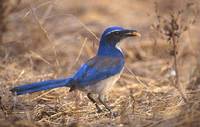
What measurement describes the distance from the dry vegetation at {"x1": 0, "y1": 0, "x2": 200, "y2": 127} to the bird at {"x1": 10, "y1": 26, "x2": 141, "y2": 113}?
229 mm

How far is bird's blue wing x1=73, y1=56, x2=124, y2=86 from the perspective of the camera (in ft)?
21.1

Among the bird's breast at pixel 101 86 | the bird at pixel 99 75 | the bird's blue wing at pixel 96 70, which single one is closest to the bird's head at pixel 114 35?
the bird at pixel 99 75

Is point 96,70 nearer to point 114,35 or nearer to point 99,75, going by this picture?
point 99,75

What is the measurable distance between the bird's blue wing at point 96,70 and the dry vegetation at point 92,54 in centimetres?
31

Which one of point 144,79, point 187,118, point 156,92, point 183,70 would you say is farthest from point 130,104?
point 183,70

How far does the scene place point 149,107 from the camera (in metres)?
6.88

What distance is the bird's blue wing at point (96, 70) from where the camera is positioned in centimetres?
644

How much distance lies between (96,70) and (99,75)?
0.17 ft

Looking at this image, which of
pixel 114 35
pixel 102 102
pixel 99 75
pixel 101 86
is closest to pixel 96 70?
pixel 99 75

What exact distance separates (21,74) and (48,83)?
1917mm

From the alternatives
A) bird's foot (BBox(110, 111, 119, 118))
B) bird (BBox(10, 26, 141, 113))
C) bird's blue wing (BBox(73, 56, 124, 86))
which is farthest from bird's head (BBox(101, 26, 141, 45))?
bird's foot (BBox(110, 111, 119, 118))

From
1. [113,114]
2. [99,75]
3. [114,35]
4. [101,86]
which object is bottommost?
[113,114]

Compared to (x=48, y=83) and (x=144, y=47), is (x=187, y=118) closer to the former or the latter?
(x=48, y=83)

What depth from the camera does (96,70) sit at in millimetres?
6500
